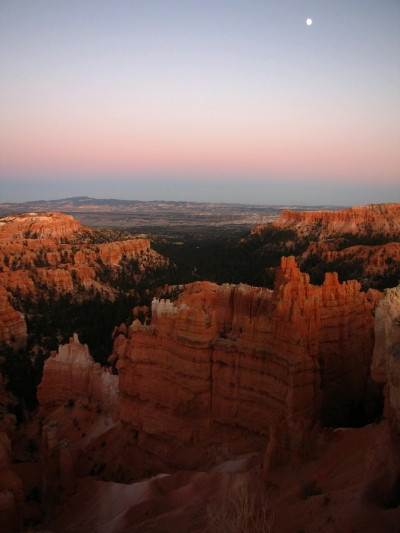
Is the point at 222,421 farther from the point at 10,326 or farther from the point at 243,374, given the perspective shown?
the point at 10,326

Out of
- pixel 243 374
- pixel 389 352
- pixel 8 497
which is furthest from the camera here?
pixel 243 374

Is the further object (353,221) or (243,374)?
(353,221)

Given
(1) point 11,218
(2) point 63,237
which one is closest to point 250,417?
(2) point 63,237

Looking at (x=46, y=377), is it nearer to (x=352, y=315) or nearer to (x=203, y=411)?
(x=203, y=411)

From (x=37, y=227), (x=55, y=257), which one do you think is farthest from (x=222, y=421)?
(x=37, y=227)

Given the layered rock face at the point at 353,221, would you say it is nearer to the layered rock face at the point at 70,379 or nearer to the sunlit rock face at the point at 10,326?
the sunlit rock face at the point at 10,326
